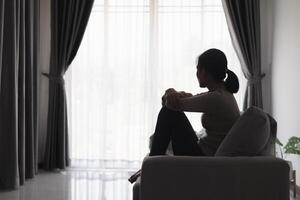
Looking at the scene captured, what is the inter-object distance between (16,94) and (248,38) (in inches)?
96.1

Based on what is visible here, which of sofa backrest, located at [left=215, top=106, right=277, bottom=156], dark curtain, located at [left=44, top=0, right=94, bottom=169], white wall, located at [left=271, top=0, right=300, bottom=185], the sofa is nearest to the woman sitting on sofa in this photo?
sofa backrest, located at [left=215, top=106, right=277, bottom=156]

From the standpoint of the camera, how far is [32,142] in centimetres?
435

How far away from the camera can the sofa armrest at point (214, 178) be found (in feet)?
6.56

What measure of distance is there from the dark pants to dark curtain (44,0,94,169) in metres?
2.67

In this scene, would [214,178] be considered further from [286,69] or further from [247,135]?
[286,69]

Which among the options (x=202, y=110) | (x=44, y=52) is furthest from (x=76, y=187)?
(x=202, y=110)

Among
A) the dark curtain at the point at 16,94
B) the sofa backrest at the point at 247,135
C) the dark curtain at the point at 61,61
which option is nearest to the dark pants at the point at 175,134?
the sofa backrest at the point at 247,135

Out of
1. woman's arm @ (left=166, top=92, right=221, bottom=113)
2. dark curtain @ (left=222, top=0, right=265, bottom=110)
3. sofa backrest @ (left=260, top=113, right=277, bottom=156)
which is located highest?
dark curtain @ (left=222, top=0, right=265, bottom=110)

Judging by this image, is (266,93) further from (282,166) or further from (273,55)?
(282,166)

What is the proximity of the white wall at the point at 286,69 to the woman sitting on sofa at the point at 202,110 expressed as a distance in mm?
1635

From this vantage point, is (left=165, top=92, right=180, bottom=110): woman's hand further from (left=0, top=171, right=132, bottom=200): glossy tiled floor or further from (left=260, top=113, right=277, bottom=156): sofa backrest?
(left=0, top=171, right=132, bottom=200): glossy tiled floor

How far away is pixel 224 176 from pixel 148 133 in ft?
9.57

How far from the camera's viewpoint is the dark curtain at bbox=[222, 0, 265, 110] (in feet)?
15.3

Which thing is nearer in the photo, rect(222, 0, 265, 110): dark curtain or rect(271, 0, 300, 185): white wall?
rect(271, 0, 300, 185): white wall
